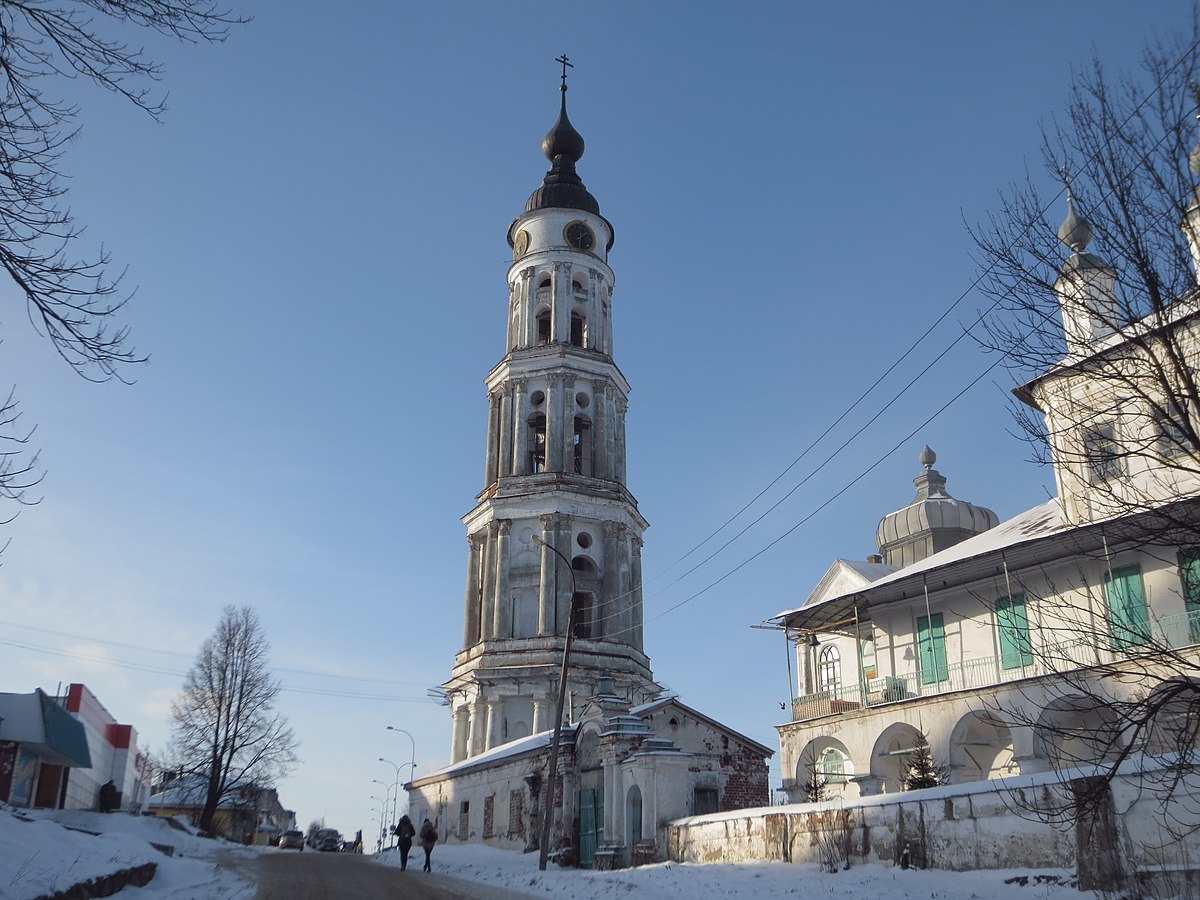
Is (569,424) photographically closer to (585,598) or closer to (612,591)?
(612,591)

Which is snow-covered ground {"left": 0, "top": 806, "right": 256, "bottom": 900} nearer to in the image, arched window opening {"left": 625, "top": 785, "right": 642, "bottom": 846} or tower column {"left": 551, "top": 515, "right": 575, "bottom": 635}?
arched window opening {"left": 625, "top": 785, "right": 642, "bottom": 846}

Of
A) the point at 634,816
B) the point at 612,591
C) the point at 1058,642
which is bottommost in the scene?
the point at 634,816

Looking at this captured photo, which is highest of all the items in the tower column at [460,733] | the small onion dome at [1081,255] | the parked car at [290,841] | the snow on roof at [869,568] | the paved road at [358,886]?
the snow on roof at [869,568]

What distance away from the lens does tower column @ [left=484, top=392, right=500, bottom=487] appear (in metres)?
50.8

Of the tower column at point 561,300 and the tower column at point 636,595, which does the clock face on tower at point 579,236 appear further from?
the tower column at point 636,595

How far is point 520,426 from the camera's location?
50.4m

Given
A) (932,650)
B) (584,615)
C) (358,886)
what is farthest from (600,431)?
(358,886)

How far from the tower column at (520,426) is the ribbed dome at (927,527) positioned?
17.2 m

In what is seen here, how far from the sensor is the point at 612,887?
16469 mm

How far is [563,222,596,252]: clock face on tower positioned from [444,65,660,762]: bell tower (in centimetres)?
7

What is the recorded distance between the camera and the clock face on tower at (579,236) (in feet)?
176

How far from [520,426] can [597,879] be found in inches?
1324

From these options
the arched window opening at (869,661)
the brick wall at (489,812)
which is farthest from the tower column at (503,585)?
the arched window opening at (869,661)

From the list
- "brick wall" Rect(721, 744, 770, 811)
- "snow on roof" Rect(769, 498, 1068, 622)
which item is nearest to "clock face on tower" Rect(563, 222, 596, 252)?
"snow on roof" Rect(769, 498, 1068, 622)
